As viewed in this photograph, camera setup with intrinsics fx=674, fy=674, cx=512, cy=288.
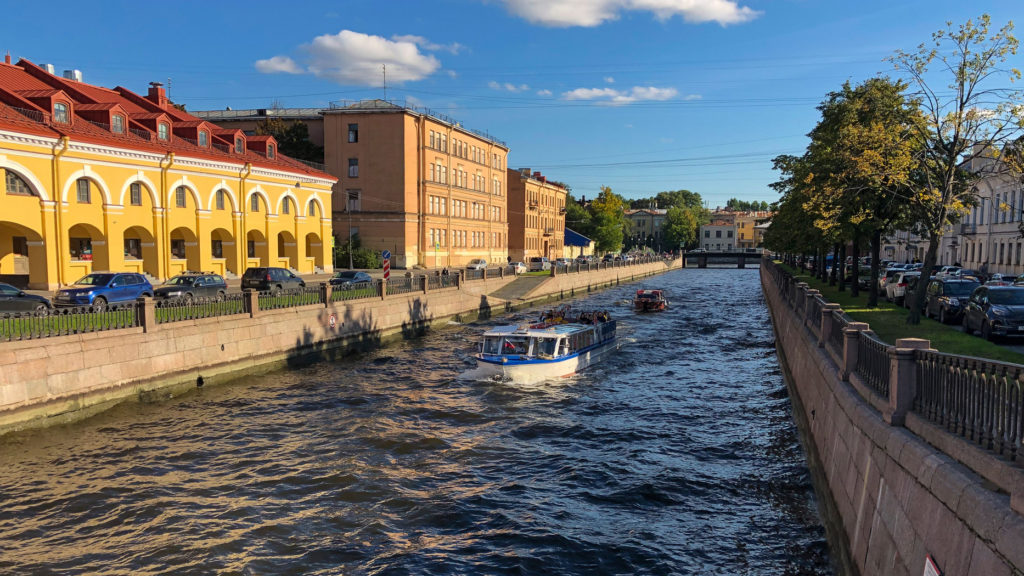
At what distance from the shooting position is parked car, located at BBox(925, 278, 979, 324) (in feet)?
82.7

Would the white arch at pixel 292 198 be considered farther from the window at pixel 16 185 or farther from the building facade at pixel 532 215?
the building facade at pixel 532 215

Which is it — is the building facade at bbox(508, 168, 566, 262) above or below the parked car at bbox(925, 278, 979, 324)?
above

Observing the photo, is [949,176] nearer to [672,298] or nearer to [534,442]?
[534,442]

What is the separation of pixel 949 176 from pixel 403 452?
20254 millimetres

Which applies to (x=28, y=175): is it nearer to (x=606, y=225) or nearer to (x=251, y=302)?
(x=251, y=302)

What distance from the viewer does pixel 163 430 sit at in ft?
61.2

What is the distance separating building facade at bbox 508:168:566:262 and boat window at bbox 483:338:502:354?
76.4m

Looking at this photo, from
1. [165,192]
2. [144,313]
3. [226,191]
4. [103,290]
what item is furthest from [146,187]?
[144,313]

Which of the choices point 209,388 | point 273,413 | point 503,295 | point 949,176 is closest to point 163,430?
point 273,413

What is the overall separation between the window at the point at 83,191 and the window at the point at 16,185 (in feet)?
8.99

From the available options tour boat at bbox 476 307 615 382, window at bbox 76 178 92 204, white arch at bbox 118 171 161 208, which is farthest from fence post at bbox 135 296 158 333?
white arch at bbox 118 171 161 208

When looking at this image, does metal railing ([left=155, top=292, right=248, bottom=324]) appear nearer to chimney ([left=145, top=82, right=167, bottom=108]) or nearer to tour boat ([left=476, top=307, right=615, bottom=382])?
tour boat ([left=476, top=307, right=615, bottom=382])

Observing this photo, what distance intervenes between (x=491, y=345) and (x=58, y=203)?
940 inches

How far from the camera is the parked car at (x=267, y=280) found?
117ft
